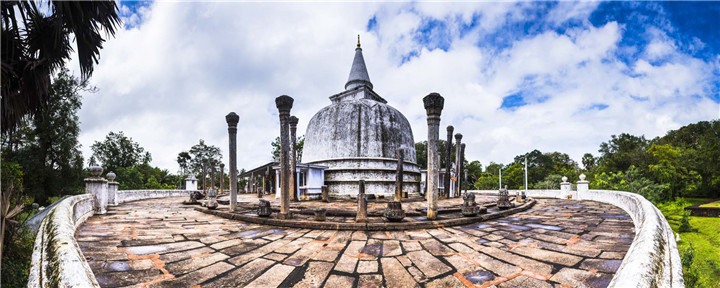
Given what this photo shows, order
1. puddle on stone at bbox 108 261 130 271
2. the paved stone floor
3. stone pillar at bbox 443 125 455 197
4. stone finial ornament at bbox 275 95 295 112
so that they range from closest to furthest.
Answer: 1. the paved stone floor
2. puddle on stone at bbox 108 261 130 271
3. stone finial ornament at bbox 275 95 295 112
4. stone pillar at bbox 443 125 455 197

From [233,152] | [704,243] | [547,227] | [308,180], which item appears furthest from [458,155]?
[233,152]

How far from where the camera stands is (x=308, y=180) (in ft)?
45.8

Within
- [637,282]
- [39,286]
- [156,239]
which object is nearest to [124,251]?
[156,239]

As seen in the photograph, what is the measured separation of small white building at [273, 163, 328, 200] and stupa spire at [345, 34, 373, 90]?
6.28 meters

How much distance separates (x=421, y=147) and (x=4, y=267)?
36.6 metres

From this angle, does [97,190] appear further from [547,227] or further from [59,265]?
[547,227]

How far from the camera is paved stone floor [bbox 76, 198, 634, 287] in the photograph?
2.86 meters

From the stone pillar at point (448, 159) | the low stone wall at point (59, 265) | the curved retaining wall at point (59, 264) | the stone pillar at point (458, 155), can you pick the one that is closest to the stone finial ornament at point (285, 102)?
the curved retaining wall at point (59, 264)

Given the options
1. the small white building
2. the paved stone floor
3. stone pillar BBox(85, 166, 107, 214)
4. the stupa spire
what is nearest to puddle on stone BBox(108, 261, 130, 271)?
the paved stone floor

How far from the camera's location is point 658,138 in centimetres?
3519

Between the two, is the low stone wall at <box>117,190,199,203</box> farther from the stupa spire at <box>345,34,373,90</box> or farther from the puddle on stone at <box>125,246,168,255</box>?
the stupa spire at <box>345,34,373,90</box>

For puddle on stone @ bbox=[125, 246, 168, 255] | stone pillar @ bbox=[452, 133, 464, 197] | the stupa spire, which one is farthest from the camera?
the stupa spire

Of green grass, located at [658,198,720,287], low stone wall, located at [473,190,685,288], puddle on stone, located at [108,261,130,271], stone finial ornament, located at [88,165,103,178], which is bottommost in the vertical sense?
green grass, located at [658,198,720,287]

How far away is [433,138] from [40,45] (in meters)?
7.98
